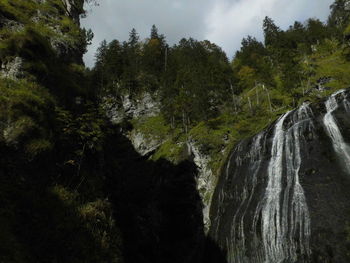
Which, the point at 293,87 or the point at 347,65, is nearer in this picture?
the point at 293,87

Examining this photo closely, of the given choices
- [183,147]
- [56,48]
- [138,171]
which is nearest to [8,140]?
[56,48]

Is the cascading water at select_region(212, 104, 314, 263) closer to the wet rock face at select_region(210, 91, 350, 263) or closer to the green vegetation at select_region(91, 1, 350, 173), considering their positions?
the wet rock face at select_region(210, 91, 350, 263)

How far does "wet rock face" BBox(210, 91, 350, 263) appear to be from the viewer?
631 inches

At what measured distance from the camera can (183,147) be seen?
34.0m

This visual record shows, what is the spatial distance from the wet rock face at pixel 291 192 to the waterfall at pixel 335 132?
2.1 inches

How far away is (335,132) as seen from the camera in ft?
67.1

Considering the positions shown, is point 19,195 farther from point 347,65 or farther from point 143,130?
point 347,65

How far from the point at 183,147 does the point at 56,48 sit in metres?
16.6

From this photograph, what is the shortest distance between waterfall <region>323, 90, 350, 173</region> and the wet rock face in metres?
0.05

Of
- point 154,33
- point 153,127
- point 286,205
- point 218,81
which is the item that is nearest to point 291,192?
point 286,205

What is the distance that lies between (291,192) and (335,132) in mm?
5655

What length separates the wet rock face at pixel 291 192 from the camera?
52.5ft

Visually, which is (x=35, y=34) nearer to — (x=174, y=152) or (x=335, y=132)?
(x=174, y=152)

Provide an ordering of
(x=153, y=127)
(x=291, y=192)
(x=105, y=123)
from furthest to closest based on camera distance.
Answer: (x=153, y=127)
(x=105, y=123)
(x=291, y=192)
